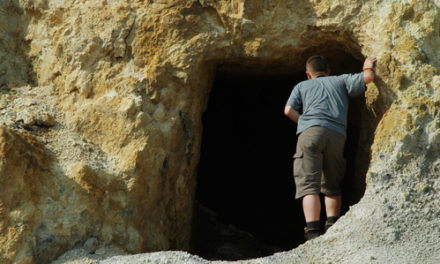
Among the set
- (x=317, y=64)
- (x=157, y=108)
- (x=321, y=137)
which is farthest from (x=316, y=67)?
(x=157, y=108)

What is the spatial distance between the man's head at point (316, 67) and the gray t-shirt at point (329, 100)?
98 millimetres

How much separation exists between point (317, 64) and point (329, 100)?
0.37 metres

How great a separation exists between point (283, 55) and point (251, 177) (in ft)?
7.50

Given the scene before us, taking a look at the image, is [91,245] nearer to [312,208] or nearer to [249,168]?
[312,208]

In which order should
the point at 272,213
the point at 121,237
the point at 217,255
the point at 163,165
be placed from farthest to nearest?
the point at 272,213, the point at 217,255, the point at 163,165, the point at 121,237

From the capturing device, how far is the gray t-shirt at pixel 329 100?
4699 millimetres

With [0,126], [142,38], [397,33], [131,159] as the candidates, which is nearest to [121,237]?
[131,159]

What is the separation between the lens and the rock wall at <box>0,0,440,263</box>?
13.8 ft

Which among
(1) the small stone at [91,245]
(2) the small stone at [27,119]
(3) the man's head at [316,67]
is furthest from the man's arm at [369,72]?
(2) the small stone at [27,119]

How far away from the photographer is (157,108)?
481cm

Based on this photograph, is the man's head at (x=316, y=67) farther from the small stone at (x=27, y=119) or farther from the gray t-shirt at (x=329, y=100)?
the small stone at (x=27, y=119)

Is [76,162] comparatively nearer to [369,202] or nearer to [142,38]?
[142,38]

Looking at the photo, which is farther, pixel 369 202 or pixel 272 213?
pixel 272 213

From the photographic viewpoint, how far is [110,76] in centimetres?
484
